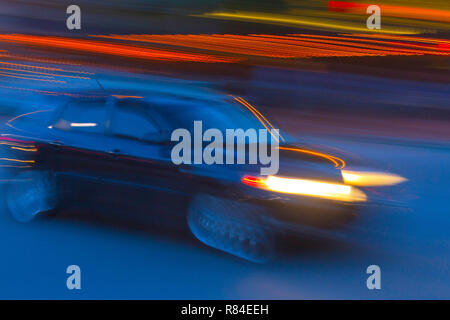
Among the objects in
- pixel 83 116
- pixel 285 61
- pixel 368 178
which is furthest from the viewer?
pixel 285 61

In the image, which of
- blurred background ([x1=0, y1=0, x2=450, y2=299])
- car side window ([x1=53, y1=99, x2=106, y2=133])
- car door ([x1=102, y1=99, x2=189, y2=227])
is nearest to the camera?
car door ([x1=102, y1=99, x2=189, y2=227])

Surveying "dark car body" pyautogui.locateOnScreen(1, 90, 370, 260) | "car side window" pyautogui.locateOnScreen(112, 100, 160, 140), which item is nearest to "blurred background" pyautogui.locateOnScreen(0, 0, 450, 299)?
"dark car body" pyautogui.locateOnScreen(1, 90, 370, 260)

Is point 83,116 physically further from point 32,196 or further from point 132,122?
point 32,196

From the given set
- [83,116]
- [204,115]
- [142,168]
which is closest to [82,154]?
[83,116]

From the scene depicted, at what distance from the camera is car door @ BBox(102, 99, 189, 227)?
146 inches

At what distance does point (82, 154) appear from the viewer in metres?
4.05

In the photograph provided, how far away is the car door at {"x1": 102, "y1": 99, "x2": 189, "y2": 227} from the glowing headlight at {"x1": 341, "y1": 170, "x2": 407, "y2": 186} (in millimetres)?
1277

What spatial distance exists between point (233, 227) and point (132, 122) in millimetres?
1262

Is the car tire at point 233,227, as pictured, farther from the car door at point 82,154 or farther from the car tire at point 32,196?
the car tire at point 32,196

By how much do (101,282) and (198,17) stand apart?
7230mm

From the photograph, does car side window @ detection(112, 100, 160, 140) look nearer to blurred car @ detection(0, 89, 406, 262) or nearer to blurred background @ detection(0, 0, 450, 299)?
blurred car @ detection(0, 89, 406, 262)

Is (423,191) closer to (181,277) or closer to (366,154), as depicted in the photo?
(366,154)

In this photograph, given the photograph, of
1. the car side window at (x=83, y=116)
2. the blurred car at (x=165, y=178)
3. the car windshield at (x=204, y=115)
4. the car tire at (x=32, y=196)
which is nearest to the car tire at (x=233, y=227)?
the blurred car at (x=165, y=178)

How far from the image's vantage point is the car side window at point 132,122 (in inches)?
154
